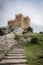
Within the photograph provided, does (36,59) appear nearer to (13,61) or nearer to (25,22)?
(13,61)

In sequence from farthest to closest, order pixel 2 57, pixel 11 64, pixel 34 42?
1. pixel 34 42
2. pixel 2 57
3. pixel 11 64

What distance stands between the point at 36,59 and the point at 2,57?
154 cm

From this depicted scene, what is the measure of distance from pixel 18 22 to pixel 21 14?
247 centimetres

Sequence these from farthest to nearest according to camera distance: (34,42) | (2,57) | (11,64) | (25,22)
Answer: (25,22) → (34,42) → (2,57) → (11,64)

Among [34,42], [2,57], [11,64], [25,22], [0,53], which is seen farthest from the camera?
[25,22]

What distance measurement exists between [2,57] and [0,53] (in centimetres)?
61

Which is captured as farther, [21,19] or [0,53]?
[21,19]

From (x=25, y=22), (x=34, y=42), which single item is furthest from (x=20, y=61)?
(x=25, y=22)

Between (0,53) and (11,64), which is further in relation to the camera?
(0,53)

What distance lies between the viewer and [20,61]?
6.31 m

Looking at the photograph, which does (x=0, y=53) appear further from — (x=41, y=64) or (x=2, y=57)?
(x=41, y=64)

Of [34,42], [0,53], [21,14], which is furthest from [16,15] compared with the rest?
[0,53]

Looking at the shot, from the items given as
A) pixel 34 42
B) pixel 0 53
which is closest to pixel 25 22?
pixel 34 42

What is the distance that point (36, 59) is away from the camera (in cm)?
696
